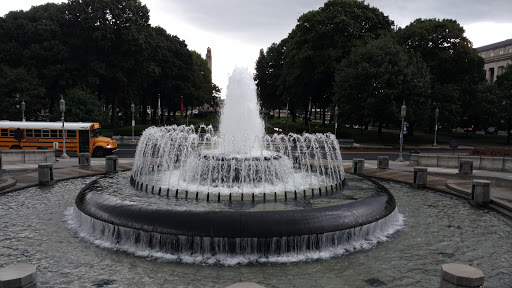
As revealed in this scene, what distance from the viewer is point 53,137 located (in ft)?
104

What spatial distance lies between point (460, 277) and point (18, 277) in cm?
791

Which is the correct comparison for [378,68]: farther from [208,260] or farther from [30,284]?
[30,284]

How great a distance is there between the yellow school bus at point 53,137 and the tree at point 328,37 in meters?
31.7

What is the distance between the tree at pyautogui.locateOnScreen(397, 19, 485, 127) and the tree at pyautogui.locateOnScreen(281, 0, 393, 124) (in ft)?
14.4

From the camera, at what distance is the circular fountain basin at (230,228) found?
379 inches

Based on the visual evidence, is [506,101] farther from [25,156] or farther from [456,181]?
[25,156]

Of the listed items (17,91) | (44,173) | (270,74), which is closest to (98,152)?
(44,173)

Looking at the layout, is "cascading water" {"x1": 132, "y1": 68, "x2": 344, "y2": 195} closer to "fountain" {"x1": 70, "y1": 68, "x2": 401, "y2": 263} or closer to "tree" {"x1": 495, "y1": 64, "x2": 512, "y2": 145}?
"fountain" {"x1": 70, "y1": 68, "x2": 401, "y2": 263}

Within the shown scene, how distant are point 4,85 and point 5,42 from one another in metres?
8.04

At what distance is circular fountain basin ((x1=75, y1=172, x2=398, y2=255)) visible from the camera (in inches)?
379

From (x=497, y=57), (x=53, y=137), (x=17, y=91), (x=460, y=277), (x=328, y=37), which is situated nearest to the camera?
(x=460, y=277)

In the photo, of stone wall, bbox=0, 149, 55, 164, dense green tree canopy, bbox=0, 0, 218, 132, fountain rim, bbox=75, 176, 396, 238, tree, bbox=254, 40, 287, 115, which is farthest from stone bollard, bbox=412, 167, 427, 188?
tree, bbox=254, 40, 287, 115

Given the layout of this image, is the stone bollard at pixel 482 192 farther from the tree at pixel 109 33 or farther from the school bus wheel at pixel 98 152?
the tree at pixel 109 33

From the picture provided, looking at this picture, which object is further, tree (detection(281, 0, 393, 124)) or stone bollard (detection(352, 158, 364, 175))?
tree (detection(281, 0, 393, 124))
